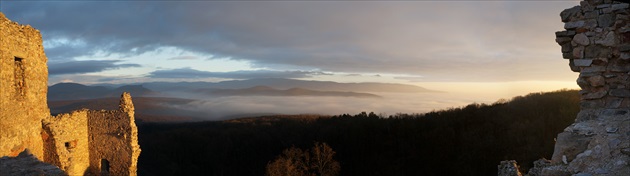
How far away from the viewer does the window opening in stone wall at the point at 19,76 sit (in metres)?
10.3

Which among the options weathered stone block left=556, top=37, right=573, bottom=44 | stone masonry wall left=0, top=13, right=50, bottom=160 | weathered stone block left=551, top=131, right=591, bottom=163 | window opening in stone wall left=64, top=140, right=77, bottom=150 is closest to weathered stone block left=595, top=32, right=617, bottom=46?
weathered stone block left=556, top=37, right=573, bottom=44

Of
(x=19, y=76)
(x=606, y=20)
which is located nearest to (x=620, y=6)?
(x=606, y=20)

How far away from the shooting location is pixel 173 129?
59531 mm

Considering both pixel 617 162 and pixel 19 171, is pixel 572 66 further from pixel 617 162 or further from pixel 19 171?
pixel 19 171

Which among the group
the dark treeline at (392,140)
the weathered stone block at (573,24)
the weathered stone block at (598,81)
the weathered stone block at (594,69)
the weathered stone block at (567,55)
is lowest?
the dark treeline at (392,140)

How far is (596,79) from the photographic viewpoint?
5.98 meters

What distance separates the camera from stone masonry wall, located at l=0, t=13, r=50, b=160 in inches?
377

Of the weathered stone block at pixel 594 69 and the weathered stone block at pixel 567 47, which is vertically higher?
the weathered stone block at pixel 567 47

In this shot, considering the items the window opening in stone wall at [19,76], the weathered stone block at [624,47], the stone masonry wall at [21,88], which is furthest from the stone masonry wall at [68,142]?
the weathered stone block at [624,47]

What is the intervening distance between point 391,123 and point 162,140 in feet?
90.5

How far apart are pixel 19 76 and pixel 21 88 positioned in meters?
0.29

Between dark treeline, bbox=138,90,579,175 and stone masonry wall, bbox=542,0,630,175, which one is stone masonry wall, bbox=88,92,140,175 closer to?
stone masonry wall, bbox=542,0,630,175

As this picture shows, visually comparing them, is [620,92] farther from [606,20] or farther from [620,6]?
[620,6]

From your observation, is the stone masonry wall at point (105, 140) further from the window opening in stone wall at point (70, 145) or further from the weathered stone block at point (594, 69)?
the weathered stone block at point (594, 69)
